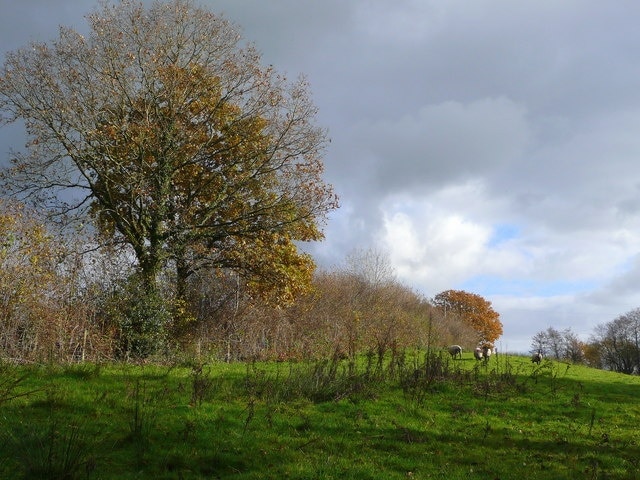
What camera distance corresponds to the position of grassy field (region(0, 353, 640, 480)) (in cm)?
838

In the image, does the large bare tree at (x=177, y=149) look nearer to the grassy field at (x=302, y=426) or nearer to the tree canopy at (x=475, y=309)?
the grassy field at (x=302, y=426)

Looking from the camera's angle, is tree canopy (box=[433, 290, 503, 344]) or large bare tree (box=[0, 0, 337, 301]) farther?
tree canopy (box=[433, 290, 503, 344])

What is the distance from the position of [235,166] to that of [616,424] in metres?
17.4

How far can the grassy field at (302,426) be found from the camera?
8.38 meters

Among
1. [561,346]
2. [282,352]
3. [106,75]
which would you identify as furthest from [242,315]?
[561,346]

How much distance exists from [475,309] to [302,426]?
8330cm

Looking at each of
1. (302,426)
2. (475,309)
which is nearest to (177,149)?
(302,426)

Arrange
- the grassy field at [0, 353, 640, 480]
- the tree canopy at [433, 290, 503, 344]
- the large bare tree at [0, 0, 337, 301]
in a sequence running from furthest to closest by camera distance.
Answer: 1. the tree canopy at [433, 290, 503, 344]
2. the large bare tree at [0, 0, 337, 301]
3. the grassy field at [0, 353, 640, 480]

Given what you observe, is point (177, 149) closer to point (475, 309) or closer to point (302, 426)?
point (302, 426)

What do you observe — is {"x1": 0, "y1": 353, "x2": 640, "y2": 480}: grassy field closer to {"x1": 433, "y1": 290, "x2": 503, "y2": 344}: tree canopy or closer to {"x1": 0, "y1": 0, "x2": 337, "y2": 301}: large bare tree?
{"x1": 0, "y1": 0, "x2": 337, "y2": 301}: large bare tree

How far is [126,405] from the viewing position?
1084 cm

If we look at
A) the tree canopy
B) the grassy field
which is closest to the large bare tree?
the grassy field

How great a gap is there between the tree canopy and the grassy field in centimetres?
7280

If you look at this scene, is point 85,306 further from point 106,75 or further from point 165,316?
point 106,75
